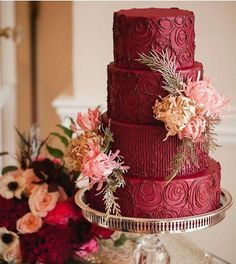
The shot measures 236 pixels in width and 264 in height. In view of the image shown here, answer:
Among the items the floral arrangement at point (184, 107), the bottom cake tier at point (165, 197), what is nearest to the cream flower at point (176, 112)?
the floral arrangement at point (184, 107)

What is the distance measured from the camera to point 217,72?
187cm

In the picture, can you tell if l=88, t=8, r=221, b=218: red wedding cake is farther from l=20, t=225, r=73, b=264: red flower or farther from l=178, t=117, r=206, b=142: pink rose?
l=20, t=225, r=73, b=264: red flower

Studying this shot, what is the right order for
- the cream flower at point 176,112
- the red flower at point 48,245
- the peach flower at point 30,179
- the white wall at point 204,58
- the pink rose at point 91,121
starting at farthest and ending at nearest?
1. the white wall at point 204,58
2. the peach flower at point 30,179
3. the red flower at point 48,245
4. the pink rose at point 91,121
5. the cream flower at point 176,112

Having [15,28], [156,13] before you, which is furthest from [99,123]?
[15,28]

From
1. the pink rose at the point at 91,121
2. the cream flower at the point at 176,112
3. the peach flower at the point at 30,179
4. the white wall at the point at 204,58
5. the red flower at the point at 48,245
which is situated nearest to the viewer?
the cream flower at the point at 176,112

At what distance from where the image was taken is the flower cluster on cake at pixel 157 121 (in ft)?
4.23

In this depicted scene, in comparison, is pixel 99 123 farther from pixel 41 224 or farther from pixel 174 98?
pixel 41 224

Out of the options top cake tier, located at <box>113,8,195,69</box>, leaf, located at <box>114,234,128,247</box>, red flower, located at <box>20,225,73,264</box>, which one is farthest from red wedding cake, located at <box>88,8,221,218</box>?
leaf, located at <box>114,234,128,247</box>

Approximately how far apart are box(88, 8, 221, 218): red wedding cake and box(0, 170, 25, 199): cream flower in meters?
0.43

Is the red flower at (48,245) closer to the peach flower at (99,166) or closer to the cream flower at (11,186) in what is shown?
the cream flower at (11,186)

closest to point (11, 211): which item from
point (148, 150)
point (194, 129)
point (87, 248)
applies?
point (87, 248)

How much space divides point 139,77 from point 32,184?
0.53 meters

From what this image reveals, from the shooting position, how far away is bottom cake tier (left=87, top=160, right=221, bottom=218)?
132 centimetres

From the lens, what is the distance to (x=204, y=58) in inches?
73.9
